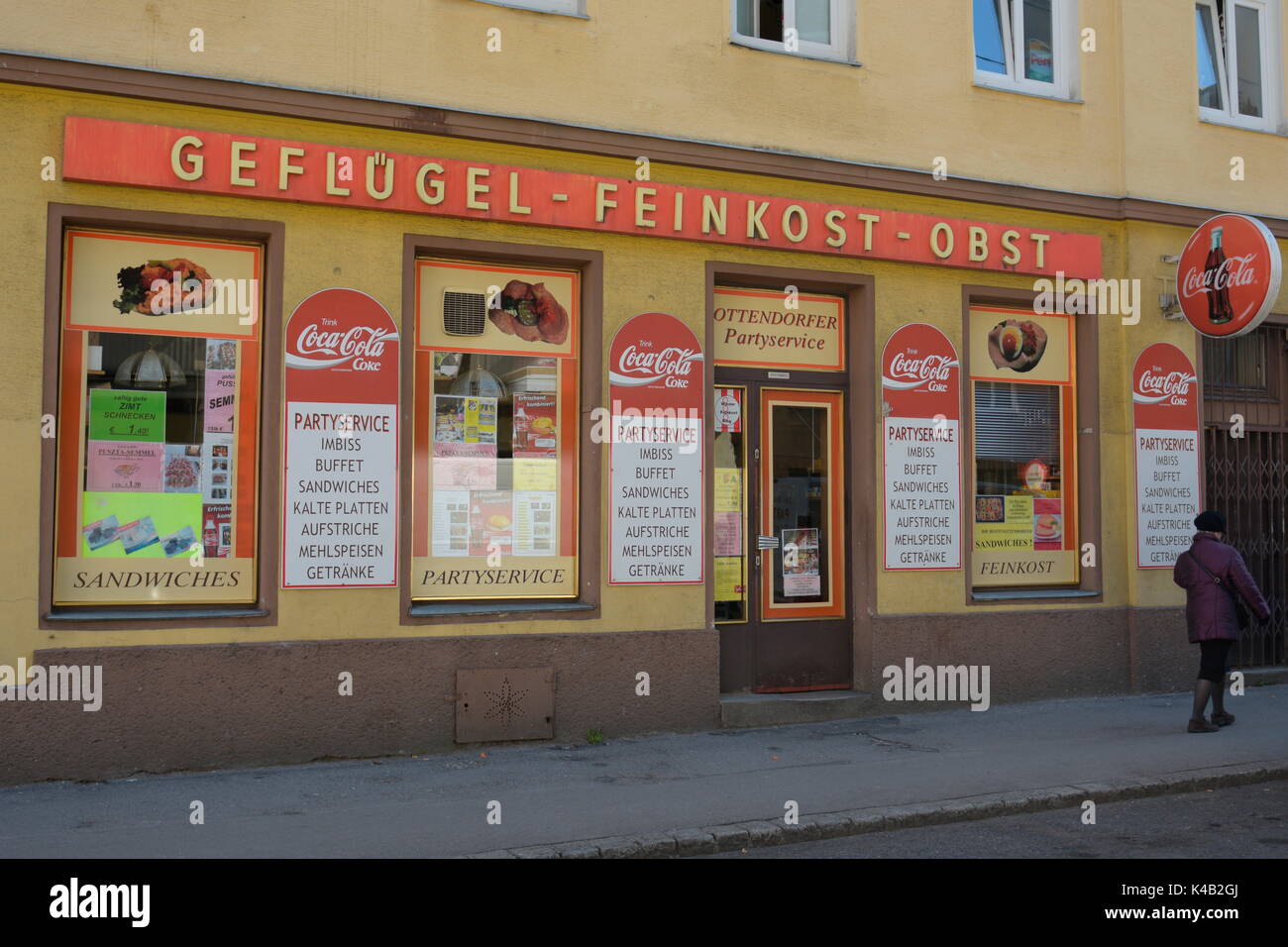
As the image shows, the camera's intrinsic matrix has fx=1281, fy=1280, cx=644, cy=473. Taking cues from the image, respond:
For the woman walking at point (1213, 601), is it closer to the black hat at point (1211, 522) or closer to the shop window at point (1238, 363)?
the black hat at point (1211, 522)

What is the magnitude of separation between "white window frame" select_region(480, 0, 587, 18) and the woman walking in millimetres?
6365

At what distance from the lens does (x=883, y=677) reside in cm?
1086

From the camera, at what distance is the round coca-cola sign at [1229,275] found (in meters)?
10.9

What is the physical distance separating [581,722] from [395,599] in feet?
5.58

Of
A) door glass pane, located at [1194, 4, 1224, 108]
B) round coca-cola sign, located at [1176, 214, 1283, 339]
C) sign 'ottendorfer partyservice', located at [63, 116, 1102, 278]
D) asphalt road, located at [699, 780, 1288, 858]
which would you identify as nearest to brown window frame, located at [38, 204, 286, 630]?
sign 'ottendorfer partyservice', located at [63, 116, 1102, 278]

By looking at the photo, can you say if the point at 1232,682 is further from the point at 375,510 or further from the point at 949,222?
the point at 375,510

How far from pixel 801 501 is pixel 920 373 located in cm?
155

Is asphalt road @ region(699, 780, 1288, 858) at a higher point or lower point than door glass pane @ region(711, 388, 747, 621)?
lower

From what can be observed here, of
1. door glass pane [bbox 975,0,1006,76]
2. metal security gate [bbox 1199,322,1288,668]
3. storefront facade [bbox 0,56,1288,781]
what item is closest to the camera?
storefront facade [bbox 0,56,1288,781]

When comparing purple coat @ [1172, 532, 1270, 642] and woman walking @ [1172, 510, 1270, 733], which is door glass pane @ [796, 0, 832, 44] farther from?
purple coat @ [1172, 532, 1270, 642]

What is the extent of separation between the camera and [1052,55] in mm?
12289

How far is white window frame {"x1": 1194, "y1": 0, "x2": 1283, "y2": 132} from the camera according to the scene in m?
13.1
